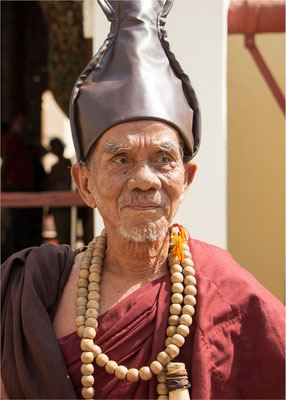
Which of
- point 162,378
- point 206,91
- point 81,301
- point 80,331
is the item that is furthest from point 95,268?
point 206,91

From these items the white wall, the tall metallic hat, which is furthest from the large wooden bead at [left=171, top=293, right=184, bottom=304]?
the white wall

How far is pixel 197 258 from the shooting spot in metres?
2.06

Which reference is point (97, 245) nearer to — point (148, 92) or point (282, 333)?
point (148, 92)

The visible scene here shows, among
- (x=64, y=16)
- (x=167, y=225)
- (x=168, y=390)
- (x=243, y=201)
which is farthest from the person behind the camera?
(x=64, y=16)

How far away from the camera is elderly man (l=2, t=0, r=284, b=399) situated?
1845mm

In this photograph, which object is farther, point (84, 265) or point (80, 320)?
point (84, 265)

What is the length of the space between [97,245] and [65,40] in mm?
3481

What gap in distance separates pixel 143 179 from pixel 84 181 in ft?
1.16

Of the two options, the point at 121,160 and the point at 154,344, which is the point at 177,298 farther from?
the point at 121,160

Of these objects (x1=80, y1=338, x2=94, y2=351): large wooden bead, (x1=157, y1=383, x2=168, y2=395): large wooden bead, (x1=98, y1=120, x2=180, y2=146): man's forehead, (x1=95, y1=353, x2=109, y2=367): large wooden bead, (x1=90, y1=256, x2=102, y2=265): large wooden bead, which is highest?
(x1=98, y1=120, x2=180, y2=146): man's forehead

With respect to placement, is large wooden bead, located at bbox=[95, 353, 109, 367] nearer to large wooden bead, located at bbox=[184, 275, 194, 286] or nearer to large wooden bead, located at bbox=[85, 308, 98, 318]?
large wooden bead, located at bbox=[85, 308, 98, 318]

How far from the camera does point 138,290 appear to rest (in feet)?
6.50

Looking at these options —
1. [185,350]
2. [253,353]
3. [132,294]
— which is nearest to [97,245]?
[132,294]

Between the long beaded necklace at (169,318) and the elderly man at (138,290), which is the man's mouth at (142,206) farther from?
the long beaded necklace at (169,318)
